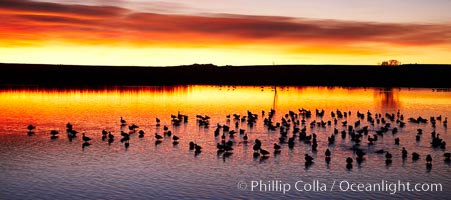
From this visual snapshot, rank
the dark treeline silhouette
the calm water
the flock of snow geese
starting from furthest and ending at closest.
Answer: the dark treeline silhouette
the flock of snow geese
the calm water

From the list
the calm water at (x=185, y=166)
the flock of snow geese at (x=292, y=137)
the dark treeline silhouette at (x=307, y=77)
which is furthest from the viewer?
the dark treeline silhouette at (x=307, y=77)

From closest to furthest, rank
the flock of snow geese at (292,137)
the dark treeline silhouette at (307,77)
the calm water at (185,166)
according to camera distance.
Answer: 1. the calm water at (185,166)
2. the flock of snow geese at (292,137)
3. the dark treeline silhouette at (307,77)

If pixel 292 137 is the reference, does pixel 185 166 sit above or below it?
below

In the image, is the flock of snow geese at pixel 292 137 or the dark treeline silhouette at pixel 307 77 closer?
the flock of snow geese at pixel 292 137

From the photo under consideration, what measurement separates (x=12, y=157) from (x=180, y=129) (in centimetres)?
1734

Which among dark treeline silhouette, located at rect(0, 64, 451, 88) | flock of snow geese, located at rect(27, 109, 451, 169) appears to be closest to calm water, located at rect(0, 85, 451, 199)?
flock of snow geese, located at rect(27, 109, 451, 169)

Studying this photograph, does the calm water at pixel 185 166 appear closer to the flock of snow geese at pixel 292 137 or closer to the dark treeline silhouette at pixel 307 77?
the flock of snow geese at pixel 292 137

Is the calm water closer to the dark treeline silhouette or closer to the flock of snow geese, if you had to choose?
the flock of snow geese

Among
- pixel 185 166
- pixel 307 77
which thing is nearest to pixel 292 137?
pixel 185 166

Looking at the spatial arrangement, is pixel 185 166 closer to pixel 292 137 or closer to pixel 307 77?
pixel 292 137

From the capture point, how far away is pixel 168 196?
24922 millimetres

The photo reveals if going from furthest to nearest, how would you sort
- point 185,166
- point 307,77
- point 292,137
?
Result: point 307,77 < point 292,137 < point 185,166

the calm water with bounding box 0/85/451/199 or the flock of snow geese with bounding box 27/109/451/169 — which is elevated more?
the flock of snow geese with bounding box 27/109/451/169

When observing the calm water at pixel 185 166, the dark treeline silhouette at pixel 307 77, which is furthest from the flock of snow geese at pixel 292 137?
the dark treeline silhouette at pixel 307 77
